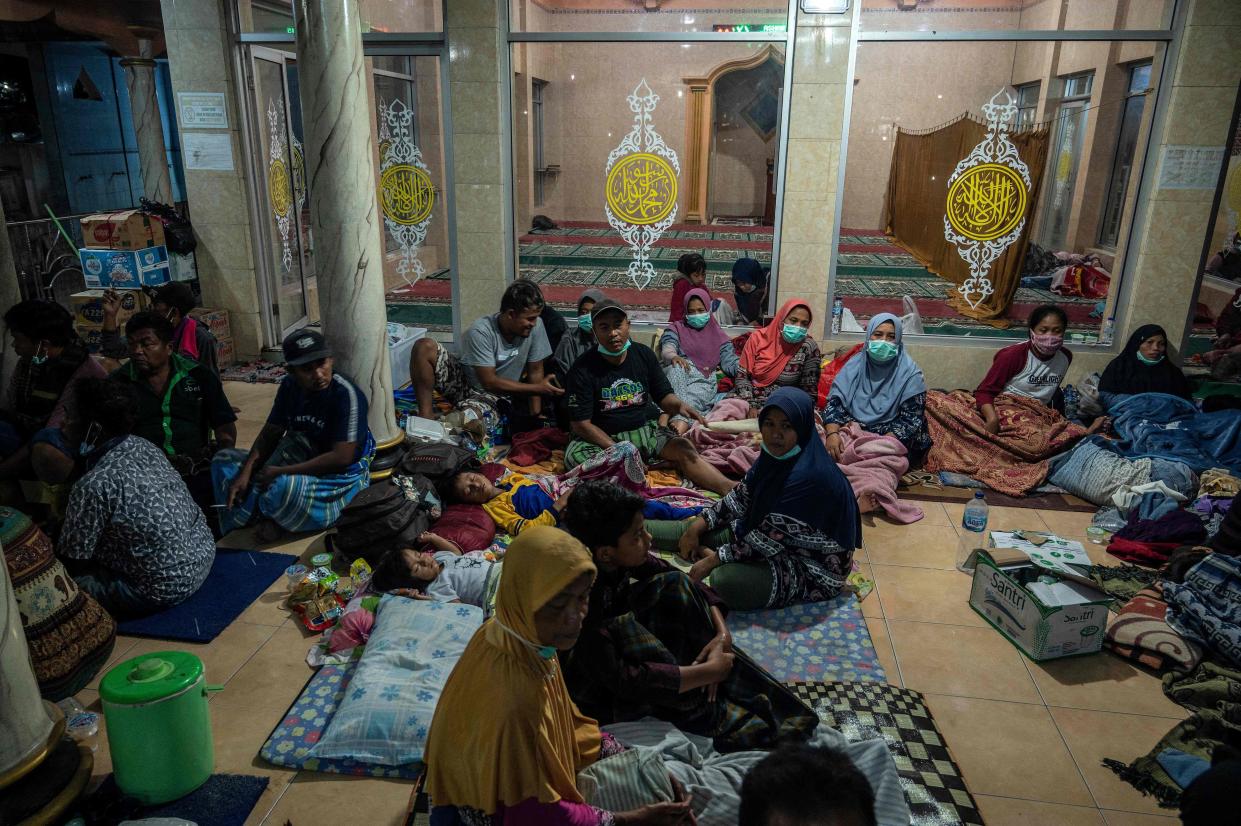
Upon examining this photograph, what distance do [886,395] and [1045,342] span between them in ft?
4.10

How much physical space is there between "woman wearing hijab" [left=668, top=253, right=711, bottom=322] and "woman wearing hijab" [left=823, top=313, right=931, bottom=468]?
4.42 ft

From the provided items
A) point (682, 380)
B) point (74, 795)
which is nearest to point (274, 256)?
point (682, 380)

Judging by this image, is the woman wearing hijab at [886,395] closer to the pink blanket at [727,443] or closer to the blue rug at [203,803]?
the pink blanket at [727,443]

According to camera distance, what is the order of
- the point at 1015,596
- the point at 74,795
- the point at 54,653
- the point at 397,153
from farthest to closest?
the point at 397,153, the point at 1015,596, the point at 54,653, the point at 74,795

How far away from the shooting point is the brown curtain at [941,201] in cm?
621

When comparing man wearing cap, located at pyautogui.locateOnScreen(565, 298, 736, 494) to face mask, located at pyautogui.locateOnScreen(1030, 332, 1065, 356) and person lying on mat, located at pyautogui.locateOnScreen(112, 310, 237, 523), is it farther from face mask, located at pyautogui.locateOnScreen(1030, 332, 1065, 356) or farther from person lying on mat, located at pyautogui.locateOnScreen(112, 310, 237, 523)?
face mask, located at pyautogui.locateOnScreen(1030, 332, 1065, 356)

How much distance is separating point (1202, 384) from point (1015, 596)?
3.52 meters

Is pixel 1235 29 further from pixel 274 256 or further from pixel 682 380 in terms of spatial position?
pixel 274 256

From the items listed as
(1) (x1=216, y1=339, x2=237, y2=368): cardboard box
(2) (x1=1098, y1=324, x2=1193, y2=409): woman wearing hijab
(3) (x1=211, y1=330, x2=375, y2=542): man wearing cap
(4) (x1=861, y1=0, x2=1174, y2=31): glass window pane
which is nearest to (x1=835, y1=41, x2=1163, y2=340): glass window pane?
(4) (x1=861, y1=0, x2=1174, y2=31): glass window pane

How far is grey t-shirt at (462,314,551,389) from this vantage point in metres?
5.49

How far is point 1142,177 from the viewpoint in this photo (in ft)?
20.4

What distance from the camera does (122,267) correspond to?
23.1ft

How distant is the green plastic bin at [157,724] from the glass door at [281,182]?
16.9 ft

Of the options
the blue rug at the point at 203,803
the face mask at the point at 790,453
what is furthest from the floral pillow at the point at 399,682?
the face mask at the point at 790,453
